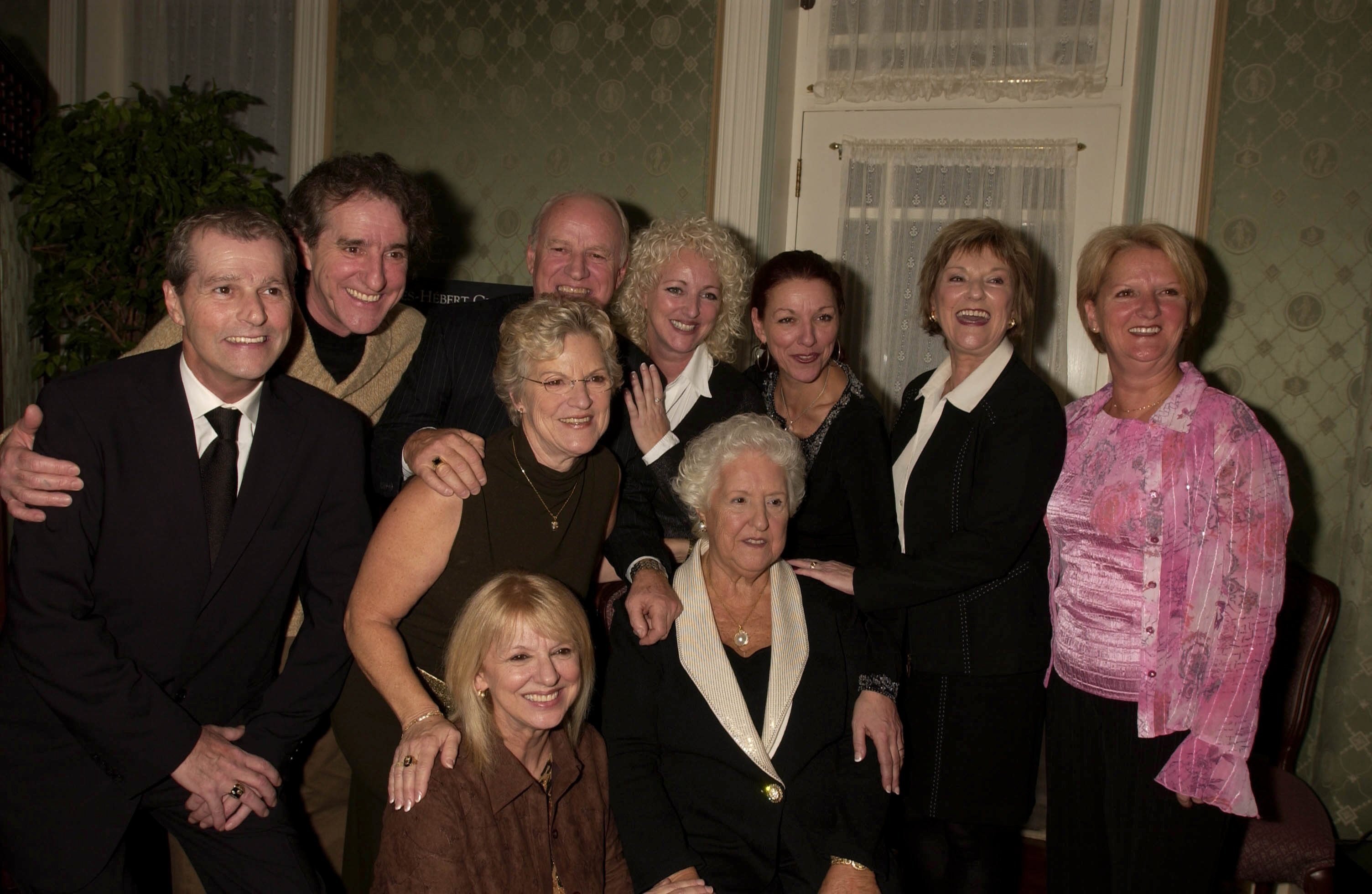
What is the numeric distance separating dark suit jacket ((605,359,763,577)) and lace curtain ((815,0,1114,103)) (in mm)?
2301

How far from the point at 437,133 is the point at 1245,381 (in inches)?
151

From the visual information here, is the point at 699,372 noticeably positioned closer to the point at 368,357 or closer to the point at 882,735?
the point at 368,357

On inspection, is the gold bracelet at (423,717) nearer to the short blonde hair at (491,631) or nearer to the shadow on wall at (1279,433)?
the short blonde hair at (491,631)

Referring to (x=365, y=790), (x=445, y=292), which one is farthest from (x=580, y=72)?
(x=365, y=790)

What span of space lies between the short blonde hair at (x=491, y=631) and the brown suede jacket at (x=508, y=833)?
6 cm

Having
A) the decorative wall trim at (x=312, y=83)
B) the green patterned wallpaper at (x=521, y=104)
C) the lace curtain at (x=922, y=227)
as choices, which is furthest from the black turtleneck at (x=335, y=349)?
the decorative wall trim at (x=312, y=83)

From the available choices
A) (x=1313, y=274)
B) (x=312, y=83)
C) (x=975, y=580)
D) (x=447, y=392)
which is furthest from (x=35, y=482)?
(x=1313, y=274)

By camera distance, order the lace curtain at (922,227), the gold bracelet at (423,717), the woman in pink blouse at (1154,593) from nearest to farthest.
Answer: the gold bracelet at (423,717), the woman in pink blouse at (1154,593), the lace curtain at (922,227)

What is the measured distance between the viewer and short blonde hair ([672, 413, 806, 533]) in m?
2.35

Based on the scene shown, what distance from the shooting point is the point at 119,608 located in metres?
1.95

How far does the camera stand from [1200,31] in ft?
13.0

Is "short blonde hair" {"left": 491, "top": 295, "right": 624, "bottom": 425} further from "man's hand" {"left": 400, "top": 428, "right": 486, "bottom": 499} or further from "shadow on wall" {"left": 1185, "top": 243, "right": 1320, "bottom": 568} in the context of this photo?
"shadow on wall" {"left": 1185, "top": 243, "right": 1320, "bottom": 568}

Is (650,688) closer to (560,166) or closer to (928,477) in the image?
(928,477)

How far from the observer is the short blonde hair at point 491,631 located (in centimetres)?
198
